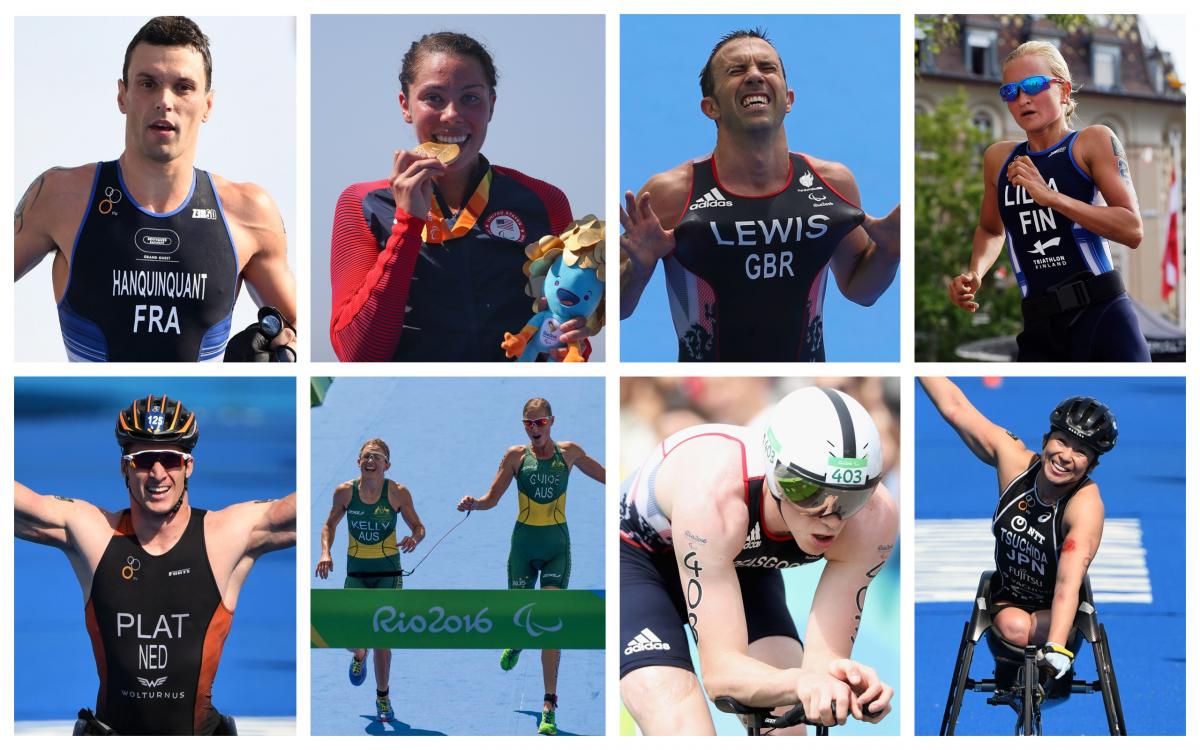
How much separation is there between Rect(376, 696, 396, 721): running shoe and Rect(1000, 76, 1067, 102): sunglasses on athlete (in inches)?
150

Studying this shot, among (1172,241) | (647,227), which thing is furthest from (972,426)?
(1172,241)

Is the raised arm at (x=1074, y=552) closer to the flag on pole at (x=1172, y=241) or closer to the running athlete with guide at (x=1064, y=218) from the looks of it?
the running athlete with guide at (x=1064, y=218)

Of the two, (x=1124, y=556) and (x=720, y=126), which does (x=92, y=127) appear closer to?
(x=720, y=126)

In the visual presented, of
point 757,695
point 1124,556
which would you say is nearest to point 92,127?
point 757,695

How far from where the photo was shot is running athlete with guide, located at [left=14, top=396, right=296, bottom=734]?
6.38m

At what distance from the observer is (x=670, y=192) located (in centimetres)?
634

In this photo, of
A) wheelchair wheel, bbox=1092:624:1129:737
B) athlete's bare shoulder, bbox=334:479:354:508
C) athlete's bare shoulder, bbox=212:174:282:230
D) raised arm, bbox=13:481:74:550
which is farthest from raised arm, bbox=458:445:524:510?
wheelchair wheel, bbox=1092:624:1129:737

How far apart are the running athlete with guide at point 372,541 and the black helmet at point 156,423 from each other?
28.3 inches

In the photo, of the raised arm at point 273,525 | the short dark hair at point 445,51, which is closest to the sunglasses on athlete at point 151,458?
the raised arm at point 273,525

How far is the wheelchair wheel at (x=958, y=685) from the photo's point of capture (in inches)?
251

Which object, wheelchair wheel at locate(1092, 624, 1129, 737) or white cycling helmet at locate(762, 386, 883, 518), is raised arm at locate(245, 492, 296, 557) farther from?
wheelchair wheel at locate(1092, 624, 1129, 737)

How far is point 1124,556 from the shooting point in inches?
250

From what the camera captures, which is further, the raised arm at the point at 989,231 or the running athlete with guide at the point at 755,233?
the raised arm at the point at 989,231

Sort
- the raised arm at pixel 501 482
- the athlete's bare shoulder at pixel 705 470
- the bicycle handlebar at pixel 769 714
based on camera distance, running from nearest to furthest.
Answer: the bicycle handlebar at pixel 769 714, the athlete's bare shoulder at pixel 705 470, the raised arm at pixel 501 482
